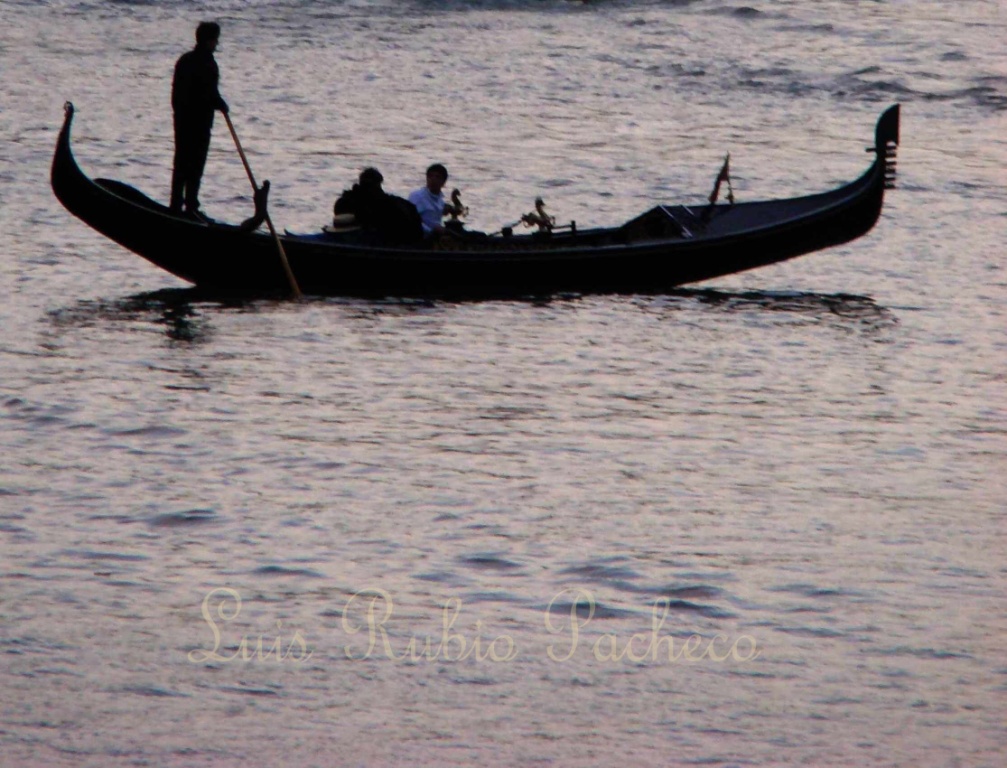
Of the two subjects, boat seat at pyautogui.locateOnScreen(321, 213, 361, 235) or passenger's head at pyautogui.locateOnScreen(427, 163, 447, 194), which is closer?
→ passenger's head at pyautogui.locateOnScreen(427, 163, 447, 194)

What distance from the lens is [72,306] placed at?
13.1 metres

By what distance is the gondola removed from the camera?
40.5ft

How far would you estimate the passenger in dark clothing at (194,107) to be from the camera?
485 inches

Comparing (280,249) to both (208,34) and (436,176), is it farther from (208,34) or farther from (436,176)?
(208,34)

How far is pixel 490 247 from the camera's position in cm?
1274

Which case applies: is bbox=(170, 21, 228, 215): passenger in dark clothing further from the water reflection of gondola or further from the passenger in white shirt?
the passenger in white shirt

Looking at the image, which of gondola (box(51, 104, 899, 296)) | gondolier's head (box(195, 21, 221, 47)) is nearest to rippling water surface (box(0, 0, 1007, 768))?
gondola (box(51, 104, 899, 296))

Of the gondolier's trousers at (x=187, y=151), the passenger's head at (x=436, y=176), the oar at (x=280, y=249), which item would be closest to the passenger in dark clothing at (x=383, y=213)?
the passenger's head at (x=436, y=176)

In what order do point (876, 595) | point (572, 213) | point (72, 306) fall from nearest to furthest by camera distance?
point (876, 595) < point (72, 306) < point (572, 213)

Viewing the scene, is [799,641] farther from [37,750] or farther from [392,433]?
[392,433]

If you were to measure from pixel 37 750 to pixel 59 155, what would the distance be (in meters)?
7.21

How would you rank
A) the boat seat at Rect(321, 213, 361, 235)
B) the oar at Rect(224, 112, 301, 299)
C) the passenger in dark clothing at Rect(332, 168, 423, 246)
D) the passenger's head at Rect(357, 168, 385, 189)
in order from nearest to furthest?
the passenger's head at Rect(357, 168, 385, 189)
the oar at Rect(224, 112, 301, 299)
the passenger in dark clothing at Rect(332, 168, 423, 246)
the boat seat at Rect(321, 213, 361, 235)

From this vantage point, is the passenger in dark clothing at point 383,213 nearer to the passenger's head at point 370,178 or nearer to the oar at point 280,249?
the passenger's head at point 370,178

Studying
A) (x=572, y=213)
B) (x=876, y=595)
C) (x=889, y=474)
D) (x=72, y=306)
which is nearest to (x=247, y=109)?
(x=572, y=213)
